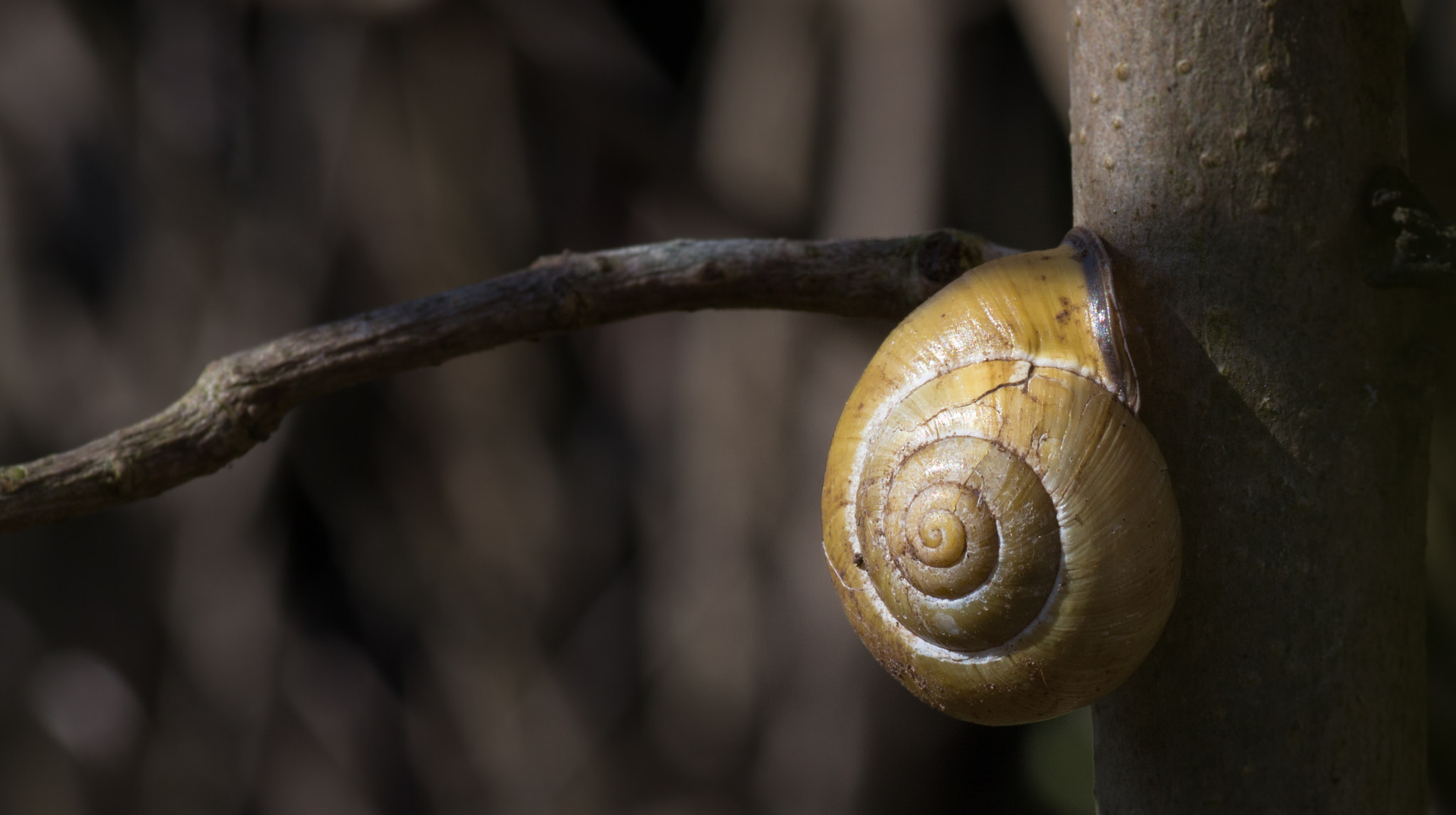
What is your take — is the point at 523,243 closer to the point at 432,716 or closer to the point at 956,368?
the point at 432,716

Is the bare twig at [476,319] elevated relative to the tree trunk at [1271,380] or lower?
elevated

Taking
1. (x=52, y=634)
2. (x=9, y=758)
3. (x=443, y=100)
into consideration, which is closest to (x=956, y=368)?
(x=443, y=100)

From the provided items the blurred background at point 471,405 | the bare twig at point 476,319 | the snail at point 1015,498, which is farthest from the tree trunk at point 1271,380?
the blurred background at point 471,405

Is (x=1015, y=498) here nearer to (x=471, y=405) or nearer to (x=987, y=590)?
(x=987, y=590)

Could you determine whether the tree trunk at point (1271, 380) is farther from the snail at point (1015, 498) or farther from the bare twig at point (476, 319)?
the bare twig at point (476, 319)

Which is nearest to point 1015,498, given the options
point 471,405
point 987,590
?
point 987,590

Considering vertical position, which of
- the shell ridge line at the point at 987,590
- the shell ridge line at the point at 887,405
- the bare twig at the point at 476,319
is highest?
the bare twig at the point at 476,319
